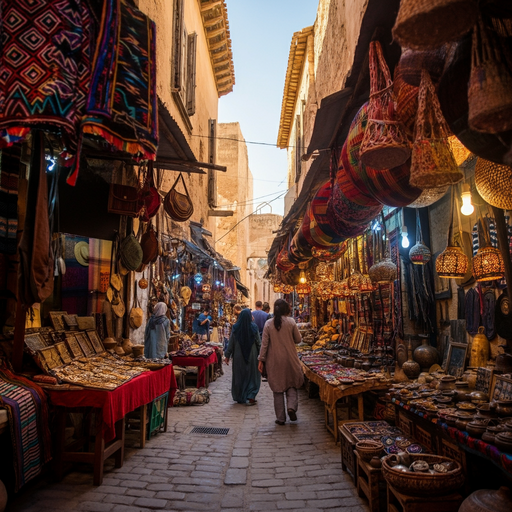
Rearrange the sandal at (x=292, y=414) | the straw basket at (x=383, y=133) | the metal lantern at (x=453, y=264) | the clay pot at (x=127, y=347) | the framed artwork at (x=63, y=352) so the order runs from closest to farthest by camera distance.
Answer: the straw basket at (x=383, y=133), the metal lantern at (x=453, y=264), the framed artwork at (x=63, y=352), the clay pot at (x=127, y=347), the sandal at (x=292, y=414)

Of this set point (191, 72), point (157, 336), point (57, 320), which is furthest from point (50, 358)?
point (191, 72)

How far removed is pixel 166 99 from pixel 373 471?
7.40 metres

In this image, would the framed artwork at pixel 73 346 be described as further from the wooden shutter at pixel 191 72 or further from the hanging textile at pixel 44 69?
the wooden shutter at pixel 191 72

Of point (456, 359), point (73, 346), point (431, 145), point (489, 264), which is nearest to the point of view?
point (431, 145)

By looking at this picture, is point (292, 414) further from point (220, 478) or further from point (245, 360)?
point (220, 478)

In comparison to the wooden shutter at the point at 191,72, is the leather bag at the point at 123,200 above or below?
below

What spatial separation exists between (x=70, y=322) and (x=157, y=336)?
255cm

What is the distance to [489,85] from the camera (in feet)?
3.66

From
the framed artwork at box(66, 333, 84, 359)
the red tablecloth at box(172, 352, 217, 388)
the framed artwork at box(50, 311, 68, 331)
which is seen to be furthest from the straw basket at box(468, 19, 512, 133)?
the red tablecloth at box(172, 352, 217, 388)

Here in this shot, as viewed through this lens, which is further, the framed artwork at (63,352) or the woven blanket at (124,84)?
the framed artwork at (63,352)

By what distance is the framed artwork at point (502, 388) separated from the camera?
120 inches

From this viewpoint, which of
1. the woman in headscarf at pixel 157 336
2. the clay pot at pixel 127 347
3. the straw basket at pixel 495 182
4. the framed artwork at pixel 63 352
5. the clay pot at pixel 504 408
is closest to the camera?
the straw basket at pixel 495 182

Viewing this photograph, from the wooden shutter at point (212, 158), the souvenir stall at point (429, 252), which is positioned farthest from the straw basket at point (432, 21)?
the wooden shutter at point (212, 158)

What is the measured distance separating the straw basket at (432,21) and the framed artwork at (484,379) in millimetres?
3149
